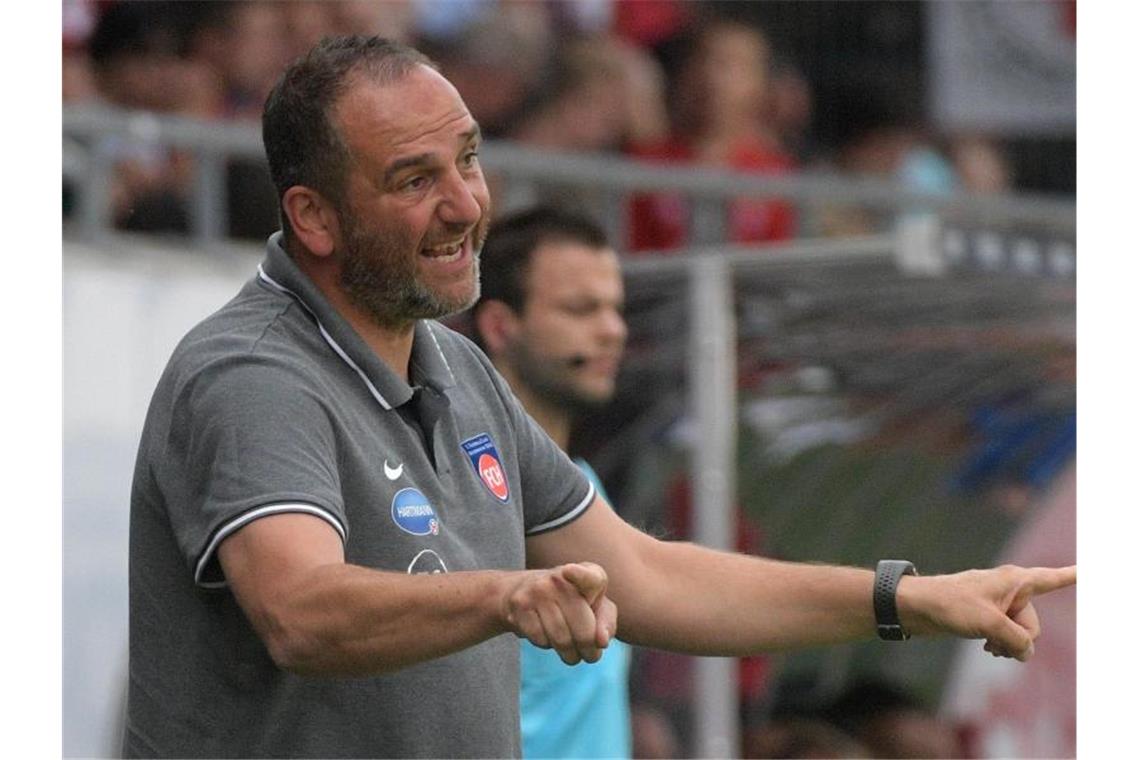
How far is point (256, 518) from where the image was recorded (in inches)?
97.9

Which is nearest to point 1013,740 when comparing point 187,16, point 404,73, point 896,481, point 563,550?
point 896,481

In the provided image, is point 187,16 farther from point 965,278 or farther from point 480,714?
point 480,714

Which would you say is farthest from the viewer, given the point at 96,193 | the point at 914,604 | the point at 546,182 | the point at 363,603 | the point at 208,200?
the point at 546,182

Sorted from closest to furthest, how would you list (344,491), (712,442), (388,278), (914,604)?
1. (344,491)
2. (388,278)
3. (914,604)
4. (712,442)

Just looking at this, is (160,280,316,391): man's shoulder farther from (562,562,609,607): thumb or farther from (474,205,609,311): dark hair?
(474,205,609,311): dark hair

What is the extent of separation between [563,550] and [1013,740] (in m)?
4.52

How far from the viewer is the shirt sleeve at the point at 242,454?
98.6 inches

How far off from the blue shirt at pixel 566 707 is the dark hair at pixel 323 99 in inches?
67.5

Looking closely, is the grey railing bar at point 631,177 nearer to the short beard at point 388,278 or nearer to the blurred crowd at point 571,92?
the blurred crowd at point 571,92

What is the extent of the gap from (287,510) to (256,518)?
0.12ft

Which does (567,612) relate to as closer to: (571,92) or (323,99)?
(323,99)

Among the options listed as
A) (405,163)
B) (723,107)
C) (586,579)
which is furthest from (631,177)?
(723,107)

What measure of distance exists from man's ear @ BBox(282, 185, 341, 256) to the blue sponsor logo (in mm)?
318

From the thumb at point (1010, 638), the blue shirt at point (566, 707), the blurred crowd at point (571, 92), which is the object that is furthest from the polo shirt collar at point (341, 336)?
the blurred crowd at point (571, 92)
